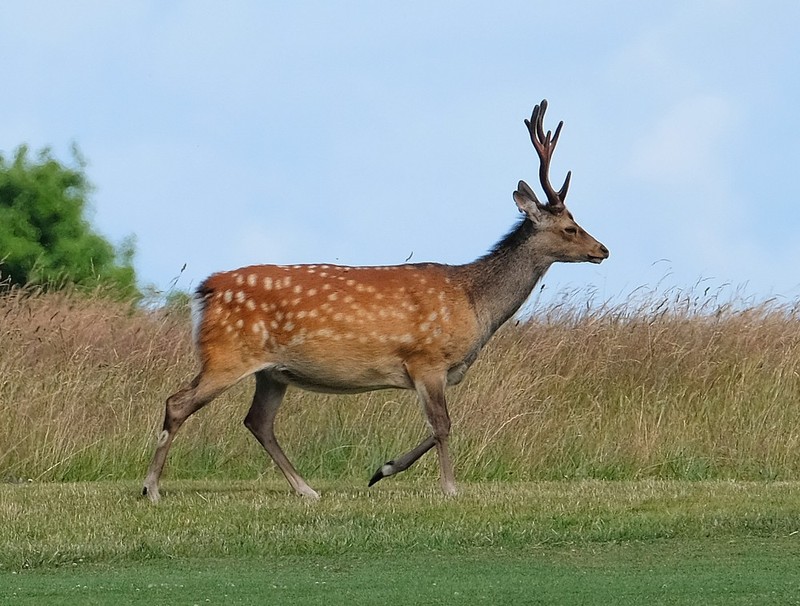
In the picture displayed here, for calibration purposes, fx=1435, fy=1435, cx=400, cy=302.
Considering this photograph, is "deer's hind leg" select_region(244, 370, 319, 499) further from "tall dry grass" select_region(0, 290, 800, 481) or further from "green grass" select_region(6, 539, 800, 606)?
"green grass" select_region(6, 539, 800, 606)

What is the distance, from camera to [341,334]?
37.2 ft

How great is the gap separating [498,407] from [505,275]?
324 centimetres

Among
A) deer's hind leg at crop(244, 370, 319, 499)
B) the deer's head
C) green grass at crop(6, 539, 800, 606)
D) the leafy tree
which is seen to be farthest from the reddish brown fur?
the leafy tree

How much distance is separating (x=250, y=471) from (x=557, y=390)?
3724 millimetres

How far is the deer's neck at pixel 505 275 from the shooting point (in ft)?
38.7

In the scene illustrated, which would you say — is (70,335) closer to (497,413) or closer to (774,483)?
(497,413)

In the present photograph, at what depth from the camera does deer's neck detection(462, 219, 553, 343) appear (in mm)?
11805

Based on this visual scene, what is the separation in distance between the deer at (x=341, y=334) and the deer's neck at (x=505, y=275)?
0.04 ft

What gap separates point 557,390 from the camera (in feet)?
52.0

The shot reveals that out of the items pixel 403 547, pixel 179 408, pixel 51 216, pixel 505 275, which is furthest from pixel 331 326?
pixel 51 216

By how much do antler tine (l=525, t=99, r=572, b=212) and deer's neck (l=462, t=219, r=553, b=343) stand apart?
0.93ft

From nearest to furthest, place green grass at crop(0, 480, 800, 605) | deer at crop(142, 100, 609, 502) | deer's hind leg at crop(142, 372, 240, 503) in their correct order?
1. green grass at crop(0, 480, 800, 605)
2. deer's hind leg at crop(142, 372, 240, 503)
3. deer at crop(142, 100, 609, 502)

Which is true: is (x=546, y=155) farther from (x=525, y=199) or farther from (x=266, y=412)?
(x=266, y=412)

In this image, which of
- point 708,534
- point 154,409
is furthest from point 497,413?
point 708,534
